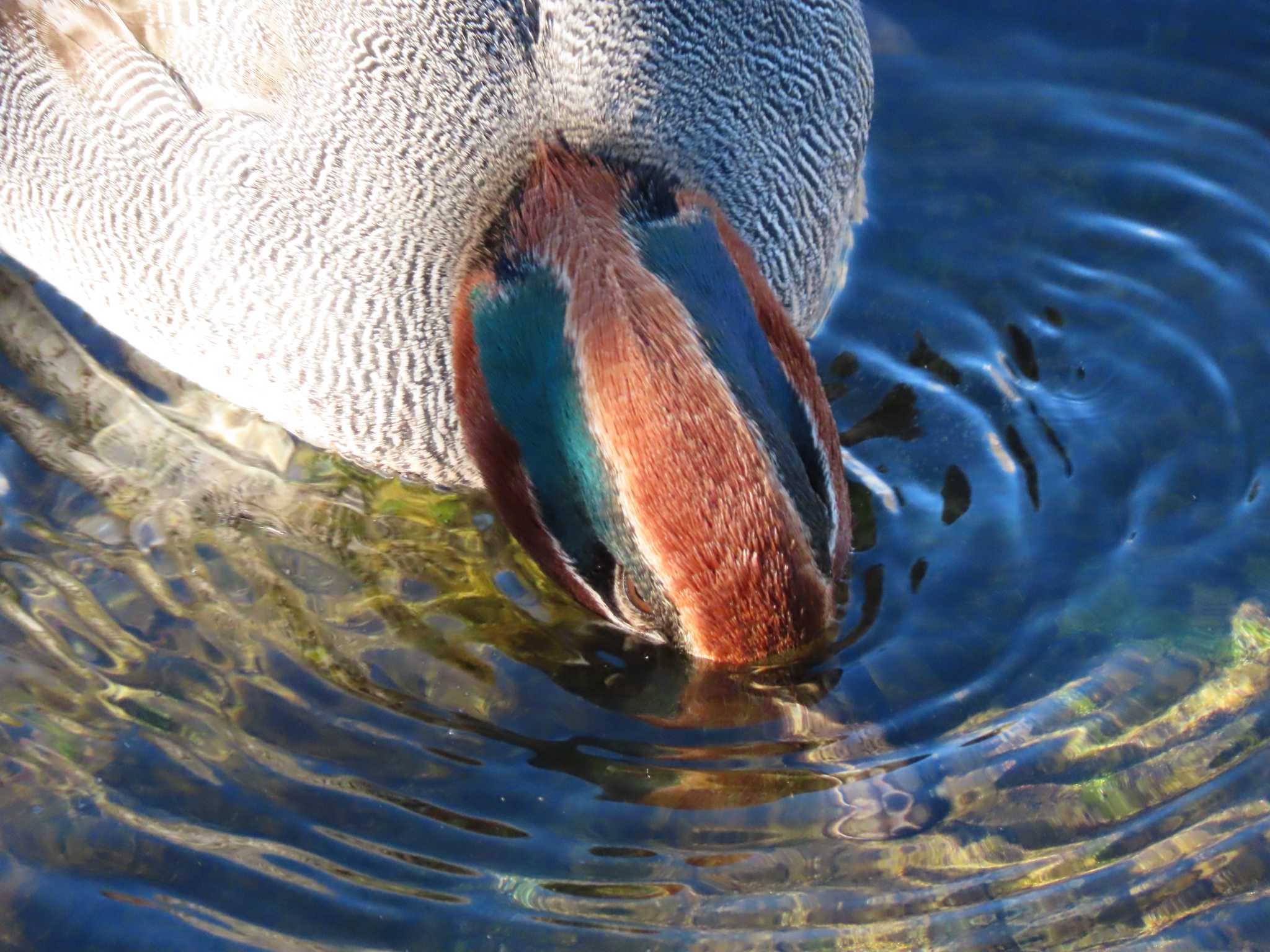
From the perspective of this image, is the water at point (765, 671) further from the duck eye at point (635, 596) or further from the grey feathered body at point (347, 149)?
the grey feathered body at point (347, 149)

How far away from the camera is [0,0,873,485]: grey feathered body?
5.14 meters

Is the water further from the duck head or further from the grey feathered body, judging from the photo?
the grey feathered body

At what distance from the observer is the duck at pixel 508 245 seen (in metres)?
4.33

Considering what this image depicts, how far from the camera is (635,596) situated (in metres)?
4.63

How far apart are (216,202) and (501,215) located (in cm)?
100

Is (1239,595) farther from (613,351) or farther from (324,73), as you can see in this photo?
(324,73)

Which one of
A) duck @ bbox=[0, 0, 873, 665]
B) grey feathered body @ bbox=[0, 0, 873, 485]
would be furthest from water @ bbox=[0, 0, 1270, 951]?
grey feathered body @ bbox=[0, 0, 873, 485]

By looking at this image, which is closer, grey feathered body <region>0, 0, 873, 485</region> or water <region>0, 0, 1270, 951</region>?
water <region>0, 0, 1270, 951</region>

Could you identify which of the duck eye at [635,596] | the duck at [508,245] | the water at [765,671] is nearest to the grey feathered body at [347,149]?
the duck at [508,245]

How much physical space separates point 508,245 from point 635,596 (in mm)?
1237

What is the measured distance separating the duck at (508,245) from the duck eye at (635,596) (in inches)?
0.7

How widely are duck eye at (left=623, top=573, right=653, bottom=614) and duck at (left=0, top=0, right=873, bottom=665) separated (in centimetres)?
2

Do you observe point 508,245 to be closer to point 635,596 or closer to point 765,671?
point 635,596

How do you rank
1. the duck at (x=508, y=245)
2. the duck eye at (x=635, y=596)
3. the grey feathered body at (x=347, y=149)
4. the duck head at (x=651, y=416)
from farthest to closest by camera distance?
the grey feathered body at (x=347, y=149) → the duck eye at (x=635, y=596) → the duck at (x=508, y=245) → the duck head at (x=651, y=416)
